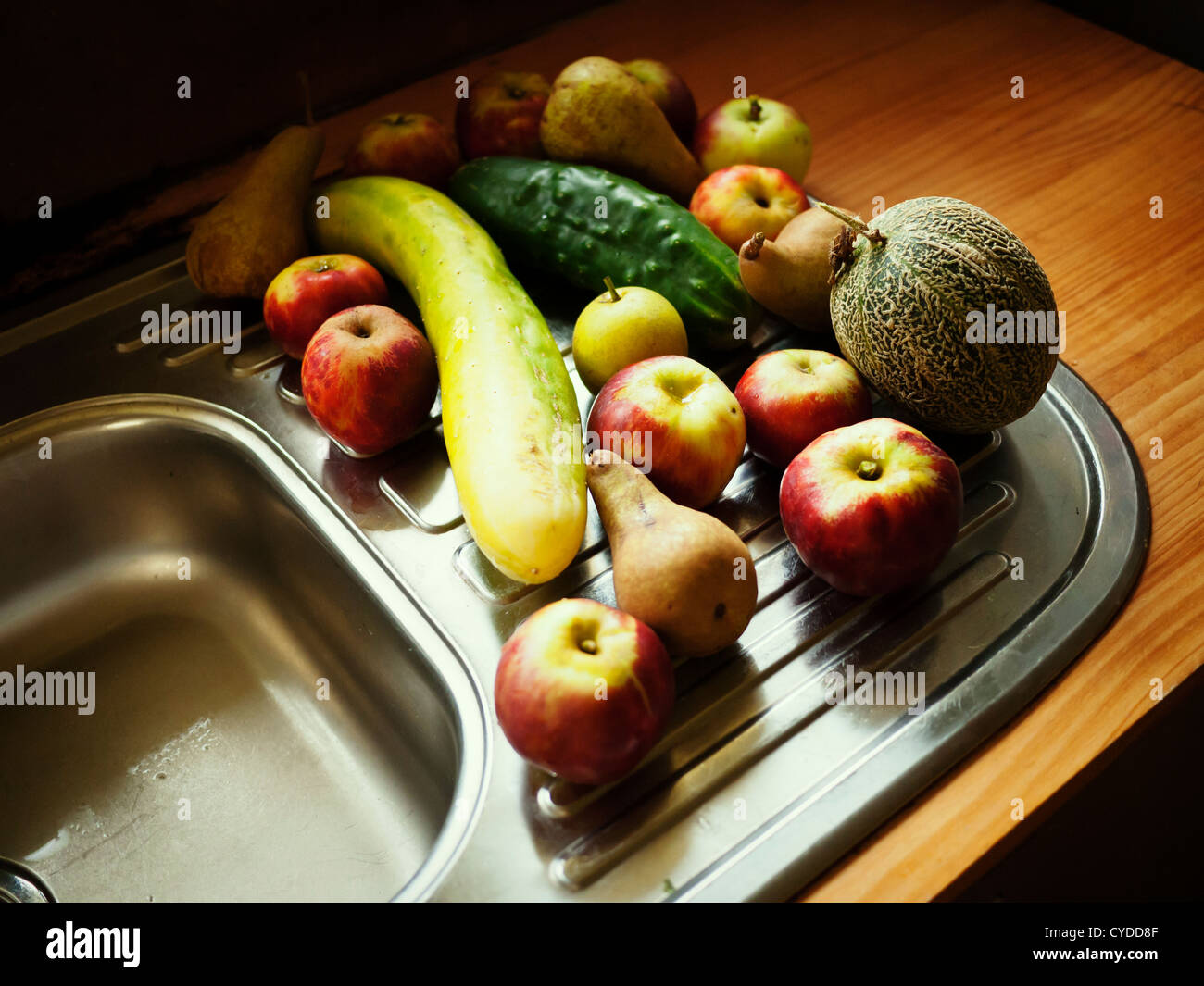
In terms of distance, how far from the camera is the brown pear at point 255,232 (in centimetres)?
104

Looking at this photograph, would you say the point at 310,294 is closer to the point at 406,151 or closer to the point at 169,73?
the point at 406,151

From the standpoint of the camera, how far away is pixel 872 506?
77 centimetres

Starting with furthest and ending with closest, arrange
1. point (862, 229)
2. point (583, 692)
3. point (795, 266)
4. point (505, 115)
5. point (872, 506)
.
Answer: point (505, 115) < point (795, 266) < point (862, 229) < point (872, 506) < point (583, 692)

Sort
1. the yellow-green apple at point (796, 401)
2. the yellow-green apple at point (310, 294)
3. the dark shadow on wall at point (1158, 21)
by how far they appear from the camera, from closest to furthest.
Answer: the yellow-green apple at point (796, 401), the yellow-green apple at point (310, 294), the dark shadow on wall at point (1158, 21)

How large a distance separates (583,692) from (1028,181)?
915 mm

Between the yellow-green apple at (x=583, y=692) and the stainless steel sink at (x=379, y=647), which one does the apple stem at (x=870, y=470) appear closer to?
the stainless steel sink at (x=379, y=647)

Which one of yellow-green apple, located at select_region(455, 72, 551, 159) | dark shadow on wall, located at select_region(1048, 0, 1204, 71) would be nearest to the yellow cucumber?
yellow-green apple, located at select_region(455, 72, 551, 159)

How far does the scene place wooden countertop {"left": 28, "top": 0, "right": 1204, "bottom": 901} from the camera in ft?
2.37

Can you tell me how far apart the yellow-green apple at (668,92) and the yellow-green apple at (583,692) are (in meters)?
0.72

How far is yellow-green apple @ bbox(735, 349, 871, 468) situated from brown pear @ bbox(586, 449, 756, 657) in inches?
6.2

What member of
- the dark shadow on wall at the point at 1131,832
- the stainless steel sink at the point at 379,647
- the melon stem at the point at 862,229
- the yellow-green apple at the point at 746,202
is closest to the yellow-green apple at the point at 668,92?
the yellow-green apple at the point at 746,202

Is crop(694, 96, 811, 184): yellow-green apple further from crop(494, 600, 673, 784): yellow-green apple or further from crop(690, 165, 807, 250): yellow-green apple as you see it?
crop(494, 600, 673, 784): yellow-green apple

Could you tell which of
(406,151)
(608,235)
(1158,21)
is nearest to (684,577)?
(608,235)
